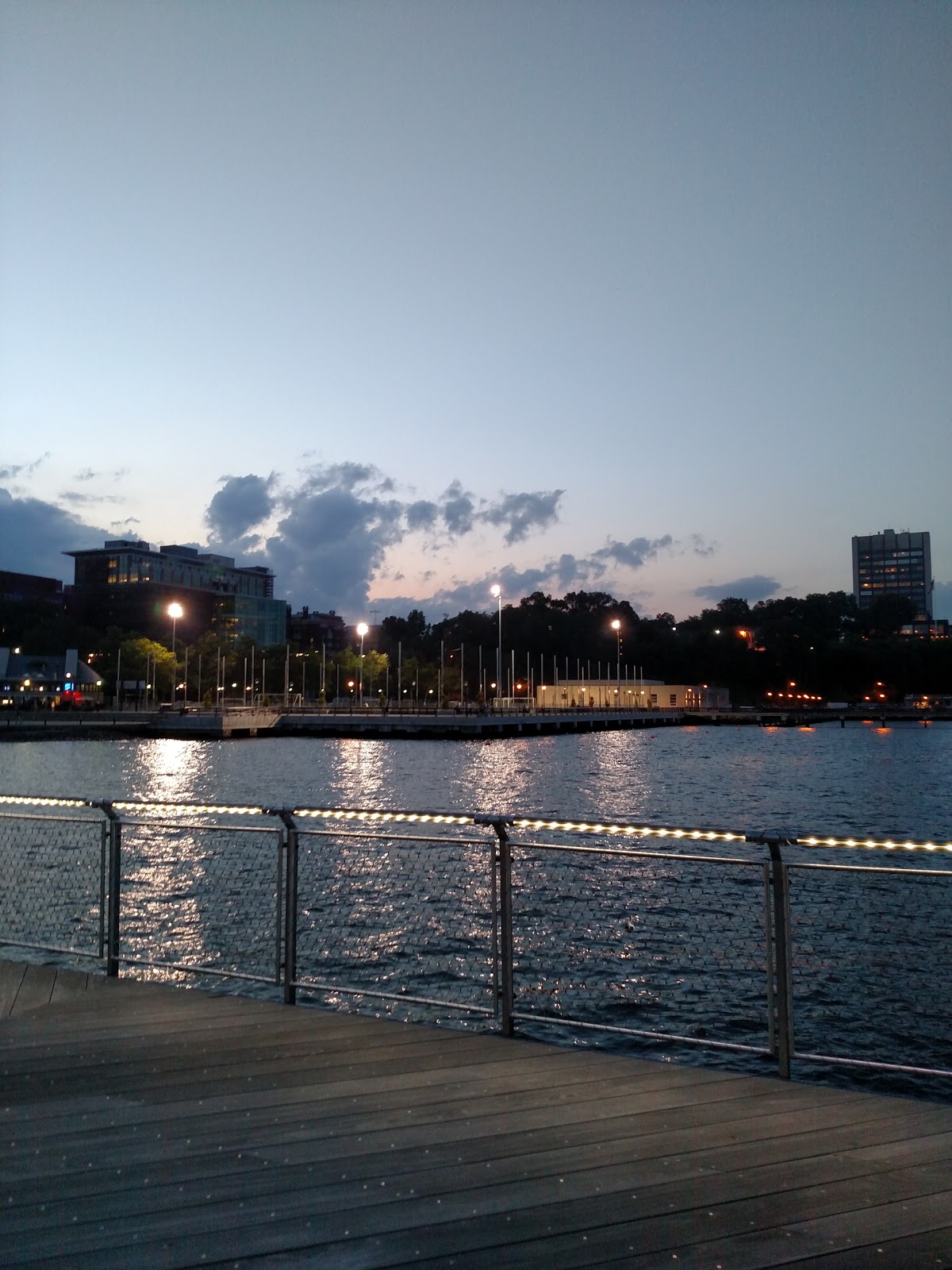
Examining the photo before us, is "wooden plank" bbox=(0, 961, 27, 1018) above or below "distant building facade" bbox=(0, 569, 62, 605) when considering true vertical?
below

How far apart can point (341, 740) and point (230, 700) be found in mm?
47409


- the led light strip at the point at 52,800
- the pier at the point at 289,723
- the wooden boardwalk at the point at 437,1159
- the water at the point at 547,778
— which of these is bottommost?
the water at the point at 547,778

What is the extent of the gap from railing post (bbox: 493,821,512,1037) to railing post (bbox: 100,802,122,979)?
3.35 meters

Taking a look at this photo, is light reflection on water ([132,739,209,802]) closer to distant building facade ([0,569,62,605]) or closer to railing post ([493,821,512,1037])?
railing post ([493,821,512,1037])

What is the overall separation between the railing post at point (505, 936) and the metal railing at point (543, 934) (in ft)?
0.07

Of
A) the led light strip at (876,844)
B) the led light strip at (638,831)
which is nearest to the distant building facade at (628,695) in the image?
the led light strip at (638,831)

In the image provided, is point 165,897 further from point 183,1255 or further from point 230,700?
point 230,700

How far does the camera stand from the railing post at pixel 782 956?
565 cm

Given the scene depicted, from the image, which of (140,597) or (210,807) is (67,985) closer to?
(210,807)

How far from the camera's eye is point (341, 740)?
11462 cm

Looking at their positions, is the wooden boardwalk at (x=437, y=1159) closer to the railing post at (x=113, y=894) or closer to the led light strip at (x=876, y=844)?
the led light strip at (x=876, y=844)

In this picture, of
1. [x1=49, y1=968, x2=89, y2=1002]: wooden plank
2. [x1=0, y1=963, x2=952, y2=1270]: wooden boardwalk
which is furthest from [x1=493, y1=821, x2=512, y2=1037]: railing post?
[x1=49, y1=968, x2=89, y2=1002]: wooden plank

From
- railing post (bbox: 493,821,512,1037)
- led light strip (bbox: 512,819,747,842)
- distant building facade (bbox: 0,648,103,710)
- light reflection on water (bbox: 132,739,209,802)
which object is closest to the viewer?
led light strip (bbox: 512,819,747,842)

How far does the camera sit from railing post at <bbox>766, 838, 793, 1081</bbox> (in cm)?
565
